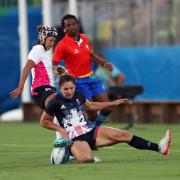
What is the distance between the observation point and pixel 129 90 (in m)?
23.8

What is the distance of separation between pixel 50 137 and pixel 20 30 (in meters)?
9.22

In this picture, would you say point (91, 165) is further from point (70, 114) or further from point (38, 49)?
point (38, 49)

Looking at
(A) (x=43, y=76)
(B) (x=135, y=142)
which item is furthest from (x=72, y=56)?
(B) (x=135, y=142)

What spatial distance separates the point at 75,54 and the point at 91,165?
507 centimetres

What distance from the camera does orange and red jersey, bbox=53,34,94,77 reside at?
706 inches

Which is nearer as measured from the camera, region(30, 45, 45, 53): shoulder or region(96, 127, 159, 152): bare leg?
region(96, 127, 159, 152): bare leg

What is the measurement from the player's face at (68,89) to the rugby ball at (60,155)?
758mm

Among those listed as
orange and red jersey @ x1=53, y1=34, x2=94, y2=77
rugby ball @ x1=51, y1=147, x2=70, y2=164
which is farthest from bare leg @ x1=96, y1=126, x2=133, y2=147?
orange and red jersey @ x1=53, y1=34, x2=94, y2=77

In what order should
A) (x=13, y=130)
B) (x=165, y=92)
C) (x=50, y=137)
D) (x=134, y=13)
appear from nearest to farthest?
(x=50, y=137) → (x=13, y=130) → (x=165, y=92) → (x=134, y=13)

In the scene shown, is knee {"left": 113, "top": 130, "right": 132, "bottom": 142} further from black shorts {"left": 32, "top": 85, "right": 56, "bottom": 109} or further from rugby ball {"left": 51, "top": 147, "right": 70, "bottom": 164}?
black shorts {"left": 32, "top": 85, "right": 56, "bottom": 109}

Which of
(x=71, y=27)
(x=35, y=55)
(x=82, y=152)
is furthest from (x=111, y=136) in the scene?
(x=71, y=27)

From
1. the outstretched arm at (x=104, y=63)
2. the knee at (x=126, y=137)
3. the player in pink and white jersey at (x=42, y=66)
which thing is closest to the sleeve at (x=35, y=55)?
the player in pink and white jersey at (x=42, y=66)

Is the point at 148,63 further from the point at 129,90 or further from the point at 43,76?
the point at 43,76

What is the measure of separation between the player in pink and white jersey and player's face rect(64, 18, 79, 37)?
5.17ft
